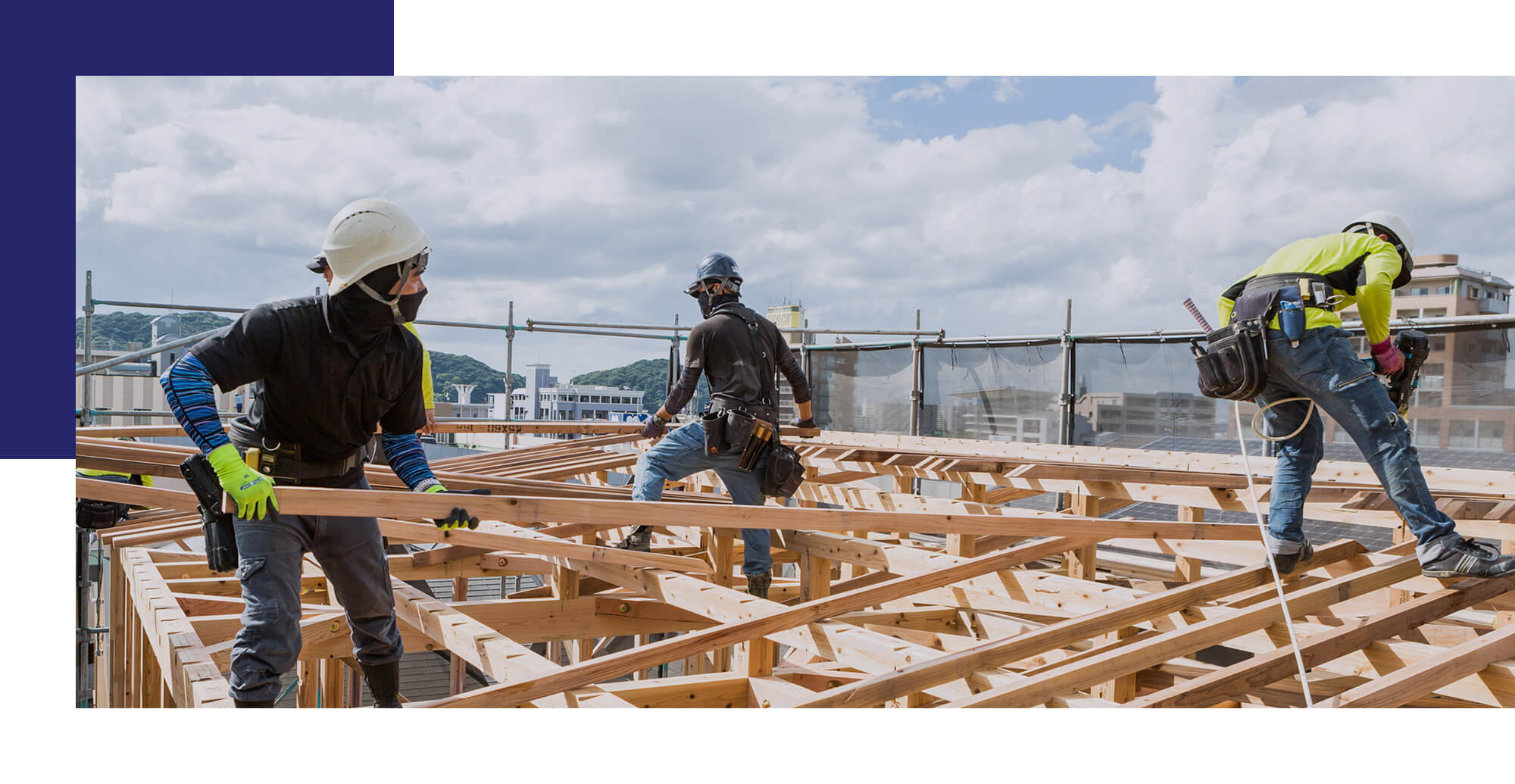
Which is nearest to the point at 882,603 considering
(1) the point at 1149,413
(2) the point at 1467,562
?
(2) the point at 1467,562

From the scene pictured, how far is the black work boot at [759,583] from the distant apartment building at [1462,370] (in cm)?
534

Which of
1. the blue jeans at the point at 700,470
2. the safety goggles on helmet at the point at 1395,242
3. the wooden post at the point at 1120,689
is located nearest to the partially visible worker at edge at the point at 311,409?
the blue jeans at the point at 700,470

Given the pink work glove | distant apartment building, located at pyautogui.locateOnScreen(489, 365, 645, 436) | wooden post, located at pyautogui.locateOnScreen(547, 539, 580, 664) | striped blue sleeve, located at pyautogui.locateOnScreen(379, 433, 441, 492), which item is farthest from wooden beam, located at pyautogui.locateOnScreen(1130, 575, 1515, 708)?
distant apartment building, located at pyautogui.locateOnScreen(489, 365, 645, 436)

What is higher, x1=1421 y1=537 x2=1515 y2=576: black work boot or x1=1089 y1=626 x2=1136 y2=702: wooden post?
x1=1421 y1=537 x2=1515 y2=576: black work boot

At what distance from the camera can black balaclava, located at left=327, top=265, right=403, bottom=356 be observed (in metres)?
2.89

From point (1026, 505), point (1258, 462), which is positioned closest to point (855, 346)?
point (1026, 505)

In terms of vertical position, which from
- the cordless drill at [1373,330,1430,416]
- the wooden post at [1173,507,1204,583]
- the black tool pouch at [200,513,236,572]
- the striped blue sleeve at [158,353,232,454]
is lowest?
the wooden post at [1173,507,1204,583]

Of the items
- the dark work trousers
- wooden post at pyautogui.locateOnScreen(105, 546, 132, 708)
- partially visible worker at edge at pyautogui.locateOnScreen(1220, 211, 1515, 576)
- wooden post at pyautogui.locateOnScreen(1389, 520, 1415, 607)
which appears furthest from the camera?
wooden post at pyautogui.locateOnScreen(105, 546, 132, 708)

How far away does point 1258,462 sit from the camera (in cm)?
568

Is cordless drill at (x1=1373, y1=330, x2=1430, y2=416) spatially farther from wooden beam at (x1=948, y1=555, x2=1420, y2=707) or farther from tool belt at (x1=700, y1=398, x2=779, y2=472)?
tool belt at (x1=700, y1=398, x2=779, y2=472)

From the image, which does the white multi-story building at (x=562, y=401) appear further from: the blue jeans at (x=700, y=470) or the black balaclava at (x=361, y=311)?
the black balaclava at (x=361, y=311)

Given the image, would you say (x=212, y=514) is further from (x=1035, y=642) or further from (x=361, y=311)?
(x=1035, y=642)

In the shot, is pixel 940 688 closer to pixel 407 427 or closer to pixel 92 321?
pixel 407 427

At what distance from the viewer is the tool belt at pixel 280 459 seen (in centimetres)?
289
